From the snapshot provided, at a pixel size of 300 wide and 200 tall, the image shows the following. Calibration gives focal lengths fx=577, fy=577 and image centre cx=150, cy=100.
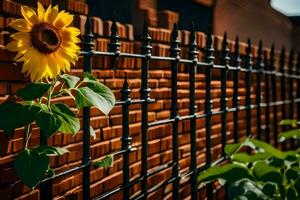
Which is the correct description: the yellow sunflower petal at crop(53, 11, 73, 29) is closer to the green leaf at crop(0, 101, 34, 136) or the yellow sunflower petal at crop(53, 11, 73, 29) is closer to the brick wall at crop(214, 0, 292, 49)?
the green leaf at crop(0, 101, 34, 136)

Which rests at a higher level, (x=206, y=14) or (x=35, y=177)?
(x=206, y=14)

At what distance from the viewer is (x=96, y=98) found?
6.49ft

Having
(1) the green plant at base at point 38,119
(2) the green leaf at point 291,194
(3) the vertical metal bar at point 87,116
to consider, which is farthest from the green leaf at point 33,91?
(2) the green leaf at point 291,194

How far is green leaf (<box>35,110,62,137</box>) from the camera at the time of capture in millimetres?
1827

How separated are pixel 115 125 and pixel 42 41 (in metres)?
1.20

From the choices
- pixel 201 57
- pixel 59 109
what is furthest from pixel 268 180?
pixel 59 109

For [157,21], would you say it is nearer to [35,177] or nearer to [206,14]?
[35,177]

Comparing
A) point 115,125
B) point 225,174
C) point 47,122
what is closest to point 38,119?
point 47,122

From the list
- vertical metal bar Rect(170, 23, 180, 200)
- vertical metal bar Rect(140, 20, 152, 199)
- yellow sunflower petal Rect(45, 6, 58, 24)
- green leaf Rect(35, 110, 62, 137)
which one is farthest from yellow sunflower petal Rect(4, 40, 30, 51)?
vertical metal bar Rect(170, 23, 180, 200)

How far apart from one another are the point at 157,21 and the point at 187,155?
0.95 meters

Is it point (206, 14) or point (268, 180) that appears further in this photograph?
point (206, 14)

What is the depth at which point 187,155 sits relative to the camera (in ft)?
12.5

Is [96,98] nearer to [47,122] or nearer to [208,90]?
[47,122]

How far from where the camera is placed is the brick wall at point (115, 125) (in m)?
2.15
